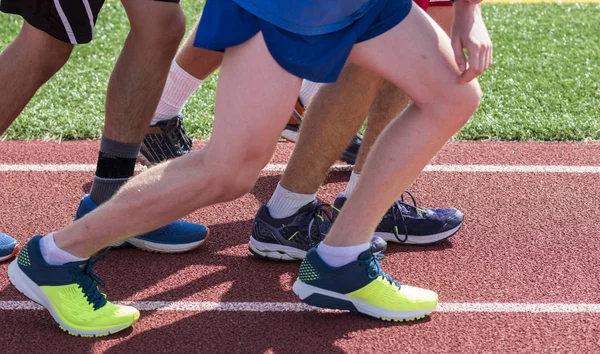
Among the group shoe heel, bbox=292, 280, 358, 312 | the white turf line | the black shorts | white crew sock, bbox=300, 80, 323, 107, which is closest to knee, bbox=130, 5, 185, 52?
the black shorts

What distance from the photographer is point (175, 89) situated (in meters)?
4.37

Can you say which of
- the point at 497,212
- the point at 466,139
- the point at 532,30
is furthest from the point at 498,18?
the point at 497,212

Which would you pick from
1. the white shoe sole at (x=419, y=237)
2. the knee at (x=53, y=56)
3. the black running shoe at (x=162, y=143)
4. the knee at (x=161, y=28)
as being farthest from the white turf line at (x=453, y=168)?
the knee at (x=161, y=28)

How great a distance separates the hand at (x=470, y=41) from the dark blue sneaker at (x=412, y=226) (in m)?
1.04

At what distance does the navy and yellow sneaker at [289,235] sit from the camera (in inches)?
143

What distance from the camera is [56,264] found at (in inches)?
119

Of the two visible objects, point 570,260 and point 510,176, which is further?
point 510,176

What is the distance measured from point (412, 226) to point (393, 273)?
294 mm

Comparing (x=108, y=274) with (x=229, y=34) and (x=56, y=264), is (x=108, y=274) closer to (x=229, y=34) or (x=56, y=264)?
(x=56, y=264)

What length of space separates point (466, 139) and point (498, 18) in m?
2.63

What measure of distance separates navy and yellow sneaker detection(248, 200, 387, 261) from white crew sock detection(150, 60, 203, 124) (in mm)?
953

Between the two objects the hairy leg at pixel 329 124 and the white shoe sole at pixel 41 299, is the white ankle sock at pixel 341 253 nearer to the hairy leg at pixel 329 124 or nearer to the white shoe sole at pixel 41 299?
the hairy leg at pixel 329 124

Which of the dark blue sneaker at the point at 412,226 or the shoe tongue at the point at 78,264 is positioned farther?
the dark blue sneaker at the point at 412,226

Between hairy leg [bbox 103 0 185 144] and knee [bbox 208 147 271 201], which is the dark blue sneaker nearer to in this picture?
hairy leg [bbox 103 0 185 144]
